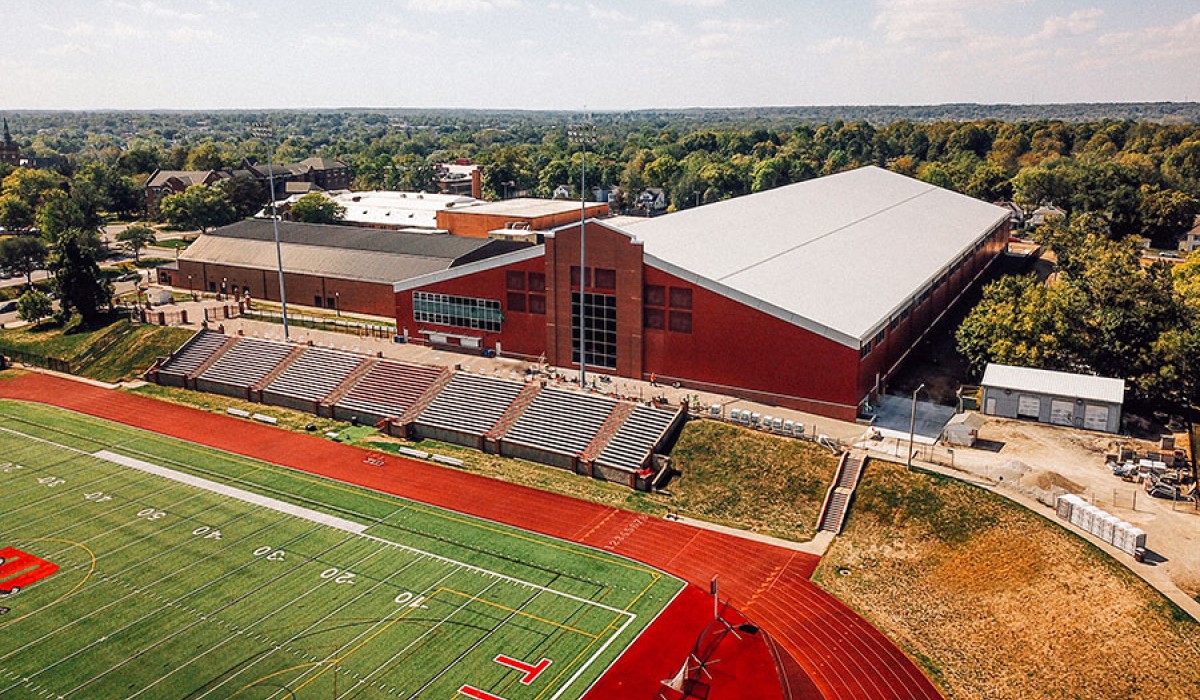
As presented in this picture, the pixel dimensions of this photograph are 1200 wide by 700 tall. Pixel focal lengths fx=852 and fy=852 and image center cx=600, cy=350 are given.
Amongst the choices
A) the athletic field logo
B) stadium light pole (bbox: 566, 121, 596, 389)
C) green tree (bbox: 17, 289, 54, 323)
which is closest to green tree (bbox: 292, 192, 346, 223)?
green tree (bbox: 17, 289, 54, 323)

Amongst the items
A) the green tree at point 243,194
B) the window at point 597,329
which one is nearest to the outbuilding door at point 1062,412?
the window at point 597,329

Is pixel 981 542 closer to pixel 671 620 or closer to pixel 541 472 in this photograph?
pixel 671 620

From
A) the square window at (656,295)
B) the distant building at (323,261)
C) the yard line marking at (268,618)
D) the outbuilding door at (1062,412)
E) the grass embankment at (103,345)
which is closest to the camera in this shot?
the yard line marking at (268,618)

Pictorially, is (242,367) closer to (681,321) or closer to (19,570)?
(19,570)

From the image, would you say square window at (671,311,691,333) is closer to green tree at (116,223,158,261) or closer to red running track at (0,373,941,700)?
red running track at (0,373,941,700)

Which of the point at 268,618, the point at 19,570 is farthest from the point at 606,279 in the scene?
the point at 19,570

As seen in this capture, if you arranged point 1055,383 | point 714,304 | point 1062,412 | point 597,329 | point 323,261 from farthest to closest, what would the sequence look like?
point 323,261 < point 597,329 < point 714,304 < point 1055,383 < point 1062,412

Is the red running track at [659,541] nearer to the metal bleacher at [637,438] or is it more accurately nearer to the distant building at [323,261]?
the metal bleacher at [637,438]
